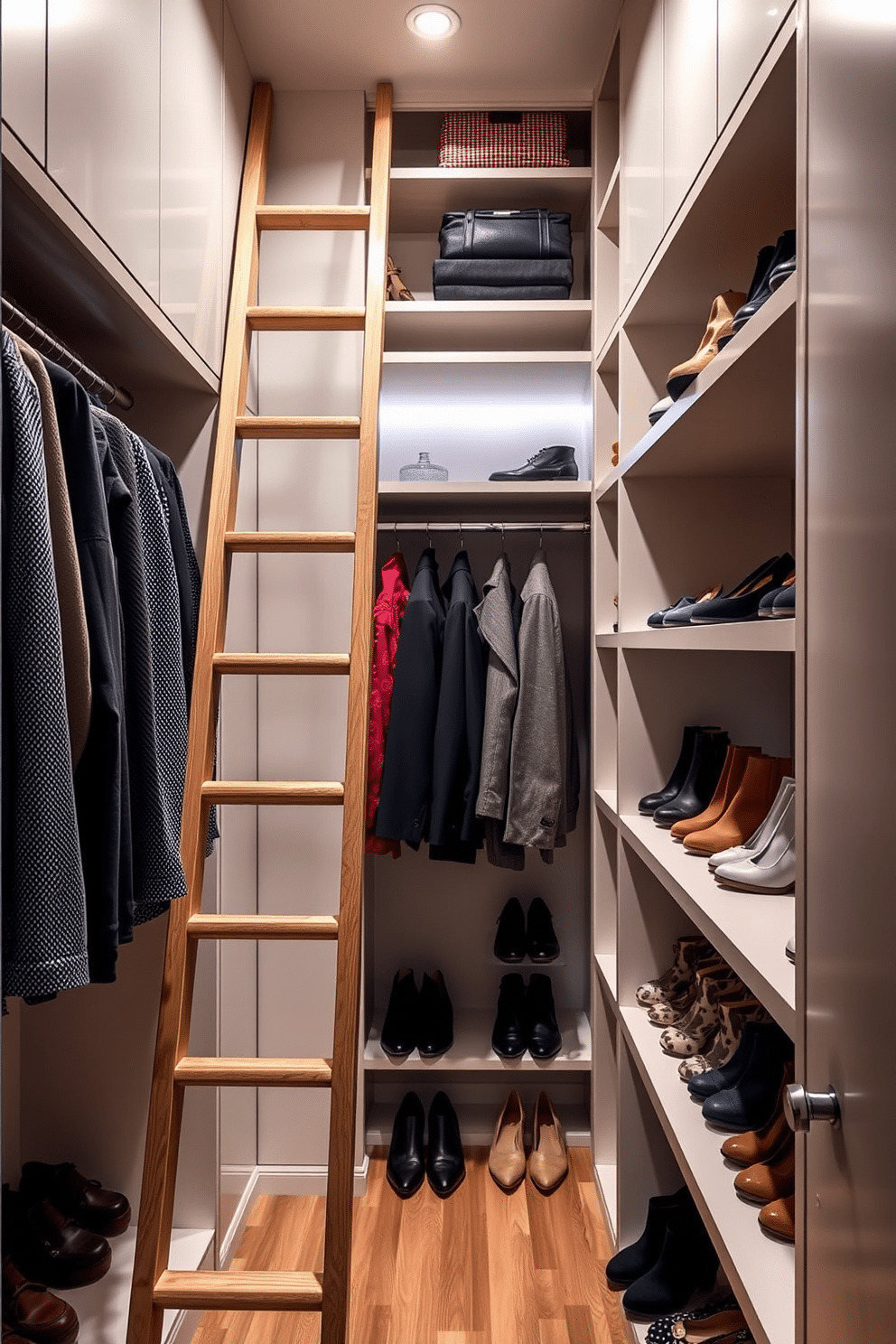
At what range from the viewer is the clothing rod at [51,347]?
51.4 inches

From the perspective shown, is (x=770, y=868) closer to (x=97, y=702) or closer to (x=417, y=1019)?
(x=97, y=702)

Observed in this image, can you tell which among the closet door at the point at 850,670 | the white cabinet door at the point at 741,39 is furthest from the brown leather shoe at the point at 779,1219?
the white cabinet door at the point at 741,39

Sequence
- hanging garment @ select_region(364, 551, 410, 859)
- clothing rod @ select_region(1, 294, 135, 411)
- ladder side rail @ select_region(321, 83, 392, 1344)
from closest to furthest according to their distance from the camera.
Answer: clothing rod @ select_region(1, 294, 135, 411), ladder side rail @ select_region(321, 83, 392, 1344), hanging garment @ select_region(364, 551, 410, 859)

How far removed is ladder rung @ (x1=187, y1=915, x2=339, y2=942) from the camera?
1654mm

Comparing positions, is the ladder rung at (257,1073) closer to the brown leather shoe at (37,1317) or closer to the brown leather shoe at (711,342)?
the brown leather shoe at (37,1317)

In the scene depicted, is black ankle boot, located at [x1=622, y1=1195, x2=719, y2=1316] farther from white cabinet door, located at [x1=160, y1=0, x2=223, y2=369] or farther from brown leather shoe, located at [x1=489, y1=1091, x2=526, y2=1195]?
white cabinet door, located at [x1=160, y1=0, x2=223, y2=369]

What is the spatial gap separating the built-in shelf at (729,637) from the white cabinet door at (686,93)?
2.36 ft

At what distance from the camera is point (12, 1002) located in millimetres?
1815

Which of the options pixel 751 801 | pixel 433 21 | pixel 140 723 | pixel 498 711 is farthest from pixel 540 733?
pixel 433 21

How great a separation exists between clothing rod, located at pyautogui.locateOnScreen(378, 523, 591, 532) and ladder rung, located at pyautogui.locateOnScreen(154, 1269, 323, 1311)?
1778 mm

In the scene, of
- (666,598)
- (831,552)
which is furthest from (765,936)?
(666,598)

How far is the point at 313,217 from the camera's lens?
7.14 feet

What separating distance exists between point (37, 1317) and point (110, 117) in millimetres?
1882

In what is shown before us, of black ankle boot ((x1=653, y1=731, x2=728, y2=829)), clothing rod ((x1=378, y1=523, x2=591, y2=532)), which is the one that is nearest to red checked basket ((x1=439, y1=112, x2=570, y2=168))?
clothing rod ((x1=378, y1=523, x2=591, y2=532))
